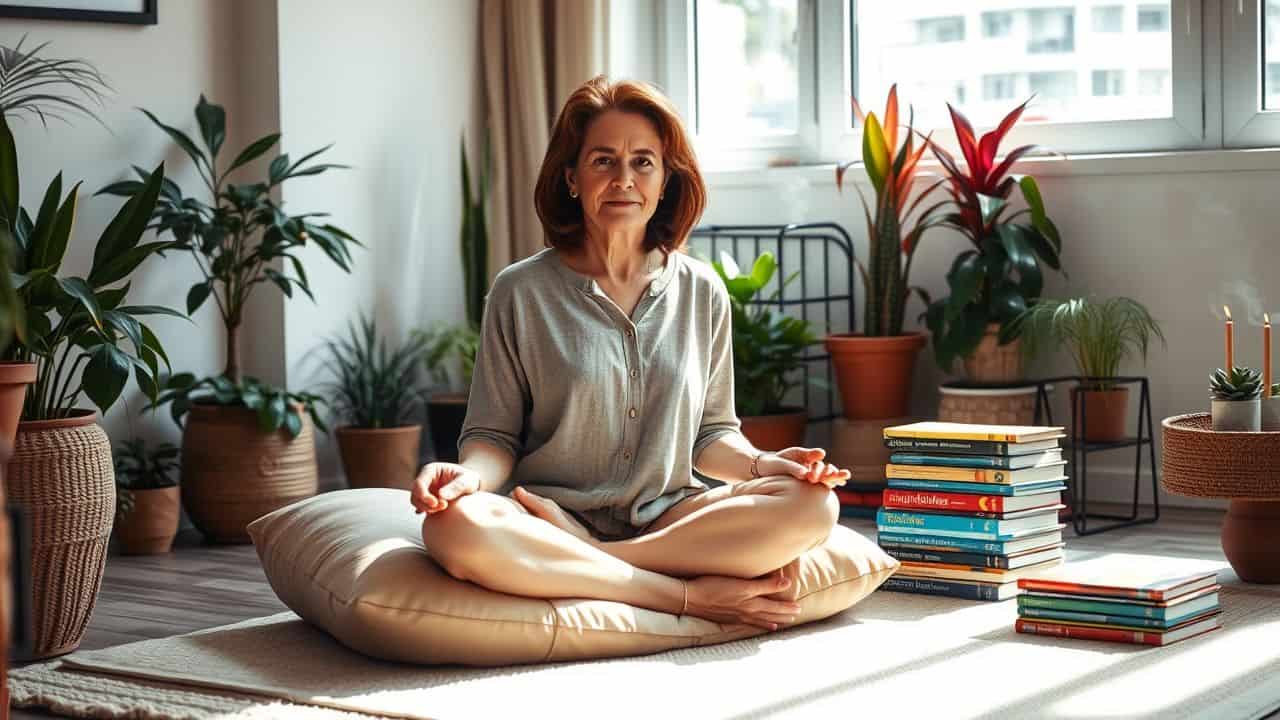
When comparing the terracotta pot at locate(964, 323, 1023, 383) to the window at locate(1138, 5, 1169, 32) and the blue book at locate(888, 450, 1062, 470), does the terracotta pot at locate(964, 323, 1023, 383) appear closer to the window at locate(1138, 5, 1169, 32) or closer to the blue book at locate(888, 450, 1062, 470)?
the window at locate(1138, 5, 1169, 32)

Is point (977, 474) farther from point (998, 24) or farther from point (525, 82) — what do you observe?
point (525, 82)

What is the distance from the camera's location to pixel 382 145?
476cm

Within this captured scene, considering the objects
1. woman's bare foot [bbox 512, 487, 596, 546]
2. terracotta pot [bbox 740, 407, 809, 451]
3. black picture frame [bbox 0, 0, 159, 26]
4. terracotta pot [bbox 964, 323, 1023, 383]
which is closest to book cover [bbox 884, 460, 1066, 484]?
woman's bare foot [bbox 512, 487, 596, 546]

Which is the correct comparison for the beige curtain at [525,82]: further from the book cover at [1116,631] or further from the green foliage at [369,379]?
the book cover at [1116,631]

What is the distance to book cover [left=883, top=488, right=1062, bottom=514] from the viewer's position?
2982 mm

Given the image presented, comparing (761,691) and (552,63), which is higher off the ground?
(552,63)

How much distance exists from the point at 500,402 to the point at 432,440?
2.10m

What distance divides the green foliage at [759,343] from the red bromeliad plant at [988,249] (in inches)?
15.6

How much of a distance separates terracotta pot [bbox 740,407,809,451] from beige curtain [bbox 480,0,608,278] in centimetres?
98

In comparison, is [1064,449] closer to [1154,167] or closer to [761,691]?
[1154,167]

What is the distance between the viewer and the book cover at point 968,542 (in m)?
Answer: 3.00

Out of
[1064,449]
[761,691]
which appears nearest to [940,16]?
[1064,449]

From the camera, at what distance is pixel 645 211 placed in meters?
2.75

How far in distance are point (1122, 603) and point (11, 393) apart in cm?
182
